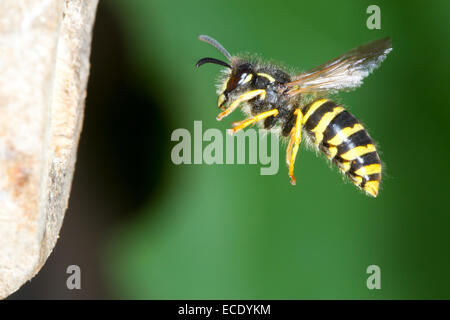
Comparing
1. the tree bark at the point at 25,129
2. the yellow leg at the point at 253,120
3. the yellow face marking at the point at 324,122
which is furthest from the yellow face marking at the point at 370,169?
the tree bark at the point at 25,129

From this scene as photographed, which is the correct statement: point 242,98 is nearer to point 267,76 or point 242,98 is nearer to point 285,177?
point 267,76

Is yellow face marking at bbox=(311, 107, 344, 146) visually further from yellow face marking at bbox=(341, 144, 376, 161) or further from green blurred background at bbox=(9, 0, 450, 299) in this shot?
green blurred background at bbox=(9, 0, 450, 299)

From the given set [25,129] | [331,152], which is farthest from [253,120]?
[25,129]

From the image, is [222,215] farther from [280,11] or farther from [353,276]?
[280,11]

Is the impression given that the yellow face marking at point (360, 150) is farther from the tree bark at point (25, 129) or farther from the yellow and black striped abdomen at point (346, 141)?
the tree bark at point (25, 129)

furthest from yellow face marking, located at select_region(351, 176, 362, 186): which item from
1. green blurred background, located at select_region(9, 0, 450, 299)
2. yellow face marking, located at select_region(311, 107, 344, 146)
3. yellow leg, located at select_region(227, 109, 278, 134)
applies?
green blurred background, located at select_region(9, 0, 450, 299)

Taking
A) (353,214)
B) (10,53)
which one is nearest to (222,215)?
(353,214)


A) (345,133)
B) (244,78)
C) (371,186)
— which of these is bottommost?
(371,186)
